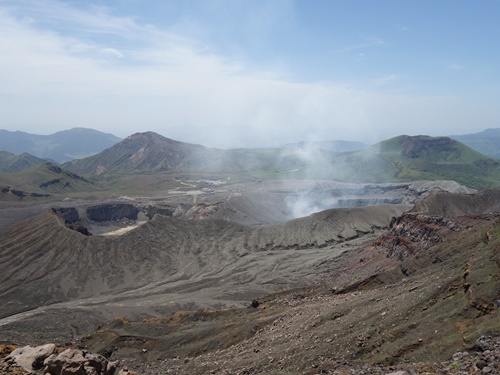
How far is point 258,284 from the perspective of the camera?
78688 millimetres

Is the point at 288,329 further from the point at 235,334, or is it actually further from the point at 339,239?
the point at 339,239

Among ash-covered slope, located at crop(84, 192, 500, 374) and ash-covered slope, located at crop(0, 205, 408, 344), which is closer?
ash-covered slope, located at crop(84, 192, 500, 374)

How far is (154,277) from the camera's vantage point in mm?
88250

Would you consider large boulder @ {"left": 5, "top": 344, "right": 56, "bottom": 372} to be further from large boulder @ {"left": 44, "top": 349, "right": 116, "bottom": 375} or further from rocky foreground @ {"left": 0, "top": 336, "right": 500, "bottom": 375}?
large boulder @ {"left": 44, "top": 349, "right": 116, "bottom": 375}

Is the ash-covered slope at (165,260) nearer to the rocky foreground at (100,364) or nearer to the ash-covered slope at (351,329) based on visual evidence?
the ash-covered slope at (351,329)

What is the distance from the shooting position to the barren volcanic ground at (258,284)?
97.3 ft

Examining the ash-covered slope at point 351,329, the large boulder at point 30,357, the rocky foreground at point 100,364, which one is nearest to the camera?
the rocky foreground at point 100,364

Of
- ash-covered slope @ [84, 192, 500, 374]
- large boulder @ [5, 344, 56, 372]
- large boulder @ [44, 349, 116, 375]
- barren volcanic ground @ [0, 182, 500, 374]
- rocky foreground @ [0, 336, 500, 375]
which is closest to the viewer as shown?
rocky foreground @ [0, 336, 500, 375]

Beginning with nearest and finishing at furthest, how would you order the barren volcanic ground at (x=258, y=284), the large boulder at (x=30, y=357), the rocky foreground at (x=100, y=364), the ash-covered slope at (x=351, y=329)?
the rocky foreground at (x=100, y=364) → the large boulder at (x=30, y=357) → the ash-covered slope at (x=351, y=329) → the barren volcanic ground at (x=258, y=284)

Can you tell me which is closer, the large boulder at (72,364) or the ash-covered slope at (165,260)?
the large boulder at (72,364)

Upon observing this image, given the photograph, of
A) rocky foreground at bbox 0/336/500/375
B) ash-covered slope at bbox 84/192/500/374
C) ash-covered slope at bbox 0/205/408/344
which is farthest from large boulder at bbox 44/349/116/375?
ash-covered slope at bbox 0/205/408/344

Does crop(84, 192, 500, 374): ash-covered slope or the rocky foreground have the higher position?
the rocky foreground

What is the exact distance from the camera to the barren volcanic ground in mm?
29672

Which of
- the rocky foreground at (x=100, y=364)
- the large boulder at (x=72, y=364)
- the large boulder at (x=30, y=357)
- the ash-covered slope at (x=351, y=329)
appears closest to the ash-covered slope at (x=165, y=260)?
the ash-covered slope at (x=351, y=329)
